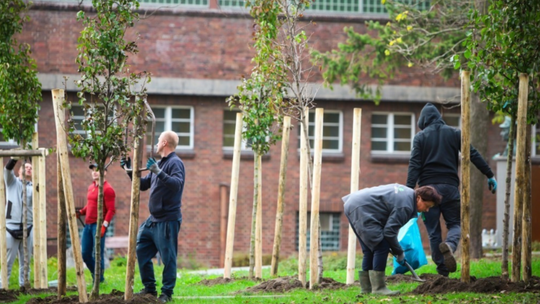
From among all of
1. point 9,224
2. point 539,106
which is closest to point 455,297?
point 539,106

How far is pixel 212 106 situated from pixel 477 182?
8804 mm

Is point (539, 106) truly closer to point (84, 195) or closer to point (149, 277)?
point (149, 277)

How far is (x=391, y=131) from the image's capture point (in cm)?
2447

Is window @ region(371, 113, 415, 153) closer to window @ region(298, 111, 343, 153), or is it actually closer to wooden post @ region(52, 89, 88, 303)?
window @ region(298, 111, 343, 153)

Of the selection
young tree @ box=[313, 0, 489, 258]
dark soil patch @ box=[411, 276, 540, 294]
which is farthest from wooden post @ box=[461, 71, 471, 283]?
young tree @ box=[313, 0, 489, 258]

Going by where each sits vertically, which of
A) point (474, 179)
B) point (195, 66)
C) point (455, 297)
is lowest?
point (455, 297)

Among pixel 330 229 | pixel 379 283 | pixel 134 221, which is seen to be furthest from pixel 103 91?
pixel 330 229

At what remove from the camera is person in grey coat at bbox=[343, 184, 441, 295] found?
31.1ft

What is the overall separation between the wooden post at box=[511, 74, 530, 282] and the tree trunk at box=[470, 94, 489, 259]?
247 inches

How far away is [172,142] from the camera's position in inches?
400

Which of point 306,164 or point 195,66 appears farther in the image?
point 195,66

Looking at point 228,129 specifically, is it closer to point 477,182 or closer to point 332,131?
point 332,131

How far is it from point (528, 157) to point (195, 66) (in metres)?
14.1

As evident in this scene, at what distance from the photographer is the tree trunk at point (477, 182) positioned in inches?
653
